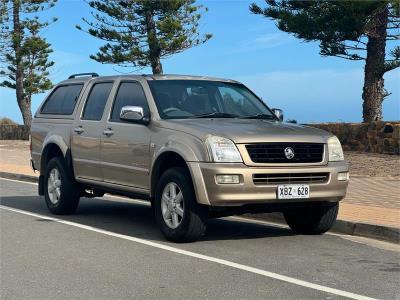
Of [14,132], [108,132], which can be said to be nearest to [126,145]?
[108,132]

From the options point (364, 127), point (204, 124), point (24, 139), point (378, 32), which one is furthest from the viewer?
point (24, 139)

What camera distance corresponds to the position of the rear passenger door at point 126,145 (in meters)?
7.95

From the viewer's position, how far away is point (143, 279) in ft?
18.8

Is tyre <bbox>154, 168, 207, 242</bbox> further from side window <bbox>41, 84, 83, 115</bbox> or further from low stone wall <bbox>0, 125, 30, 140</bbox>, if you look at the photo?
low stone wall <bbox>0, 125, 30, 140</bbox>

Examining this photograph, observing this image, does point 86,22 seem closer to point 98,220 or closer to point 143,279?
point 98,220

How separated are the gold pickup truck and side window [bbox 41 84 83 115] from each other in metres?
0.05

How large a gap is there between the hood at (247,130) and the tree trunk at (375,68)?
39.7 ft

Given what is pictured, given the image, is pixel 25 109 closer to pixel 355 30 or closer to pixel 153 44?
pixel 153 44

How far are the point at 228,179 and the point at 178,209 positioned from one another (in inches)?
30.5

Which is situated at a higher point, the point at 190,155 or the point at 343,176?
the point at 190,155

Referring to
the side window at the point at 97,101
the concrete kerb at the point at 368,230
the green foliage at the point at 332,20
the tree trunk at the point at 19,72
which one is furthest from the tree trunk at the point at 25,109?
the concrete kerb at the point at 368,230

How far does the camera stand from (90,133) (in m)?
9.03

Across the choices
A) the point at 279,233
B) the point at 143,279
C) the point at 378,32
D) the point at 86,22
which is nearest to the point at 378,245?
the point at 279,233

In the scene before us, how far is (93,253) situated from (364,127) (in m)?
12.3
